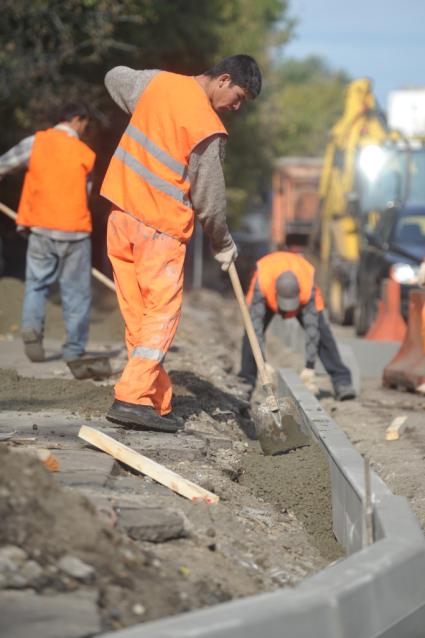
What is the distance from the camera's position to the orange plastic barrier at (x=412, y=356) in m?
12.2

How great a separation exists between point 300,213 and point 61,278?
23363mm

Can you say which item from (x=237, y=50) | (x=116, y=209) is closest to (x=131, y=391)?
(x=116, y=209)

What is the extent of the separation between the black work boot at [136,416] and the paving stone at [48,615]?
2961 mm

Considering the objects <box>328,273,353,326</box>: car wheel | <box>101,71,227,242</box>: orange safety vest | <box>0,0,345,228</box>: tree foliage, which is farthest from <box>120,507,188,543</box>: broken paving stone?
<box>328,273,353,326</box>: car wheel

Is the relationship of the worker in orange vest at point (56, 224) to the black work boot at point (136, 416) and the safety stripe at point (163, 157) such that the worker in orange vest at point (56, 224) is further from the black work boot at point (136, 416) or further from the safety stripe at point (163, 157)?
the black work boot at point (136, 416)

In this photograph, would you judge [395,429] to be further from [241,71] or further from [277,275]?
[241,71]

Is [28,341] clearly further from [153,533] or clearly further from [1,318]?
[153,533]

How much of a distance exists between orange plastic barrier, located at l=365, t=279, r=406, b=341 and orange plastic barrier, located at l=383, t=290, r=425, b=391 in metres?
3.17

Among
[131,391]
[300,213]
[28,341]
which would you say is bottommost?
[300,213]

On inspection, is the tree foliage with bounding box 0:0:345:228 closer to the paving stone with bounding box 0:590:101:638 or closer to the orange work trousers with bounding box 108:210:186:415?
the orange work trousers with bounding box 108:210:186:415

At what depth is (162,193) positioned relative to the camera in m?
7.08

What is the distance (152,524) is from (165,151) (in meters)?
2.69

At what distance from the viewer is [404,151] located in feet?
69.4

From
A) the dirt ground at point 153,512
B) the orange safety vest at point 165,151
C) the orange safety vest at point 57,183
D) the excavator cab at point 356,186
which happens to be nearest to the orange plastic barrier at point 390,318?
the excavator cab at point 356,186
